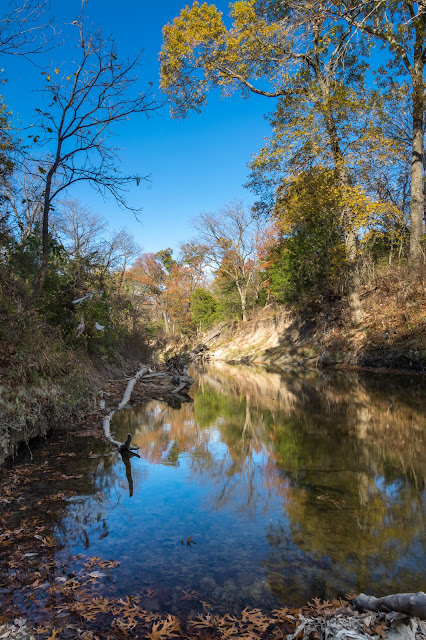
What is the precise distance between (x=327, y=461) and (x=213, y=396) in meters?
8.43

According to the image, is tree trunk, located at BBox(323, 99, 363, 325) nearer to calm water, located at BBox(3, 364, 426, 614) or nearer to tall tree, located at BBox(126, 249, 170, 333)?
calm water, located at BBox(3, 364, 426, 614)

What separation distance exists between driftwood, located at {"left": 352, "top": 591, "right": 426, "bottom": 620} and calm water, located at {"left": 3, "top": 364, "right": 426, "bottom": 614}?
1.66 feet

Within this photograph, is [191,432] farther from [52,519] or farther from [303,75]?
[303,75]

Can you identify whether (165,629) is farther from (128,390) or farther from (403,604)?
(128,390)

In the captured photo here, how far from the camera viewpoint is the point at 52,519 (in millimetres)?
4352

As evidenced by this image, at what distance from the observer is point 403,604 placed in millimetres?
2381

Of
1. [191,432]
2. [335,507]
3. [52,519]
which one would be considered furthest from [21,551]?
[191,432]

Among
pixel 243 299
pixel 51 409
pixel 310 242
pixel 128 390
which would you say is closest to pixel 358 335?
pixel 310 242

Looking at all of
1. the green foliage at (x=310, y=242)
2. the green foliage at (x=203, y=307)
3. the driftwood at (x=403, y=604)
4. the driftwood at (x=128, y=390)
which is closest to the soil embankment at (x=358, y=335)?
the green foliage at (x=310, y=242)

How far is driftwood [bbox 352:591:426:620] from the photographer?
2.31m

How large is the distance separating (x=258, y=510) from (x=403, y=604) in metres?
2.41

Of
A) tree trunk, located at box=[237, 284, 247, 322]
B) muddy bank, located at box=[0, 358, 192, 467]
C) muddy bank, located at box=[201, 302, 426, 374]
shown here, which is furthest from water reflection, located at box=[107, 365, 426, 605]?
tree trunk, located at box=[237, 284, 247, 322]

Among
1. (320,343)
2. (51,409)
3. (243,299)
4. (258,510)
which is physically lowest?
(258,510)

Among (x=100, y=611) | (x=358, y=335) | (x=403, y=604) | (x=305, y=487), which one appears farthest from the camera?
(x=358, y=335)
